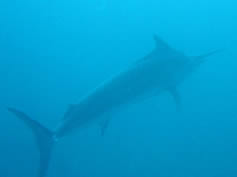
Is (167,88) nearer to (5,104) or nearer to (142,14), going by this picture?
(5,104)

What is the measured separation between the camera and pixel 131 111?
1375 cm

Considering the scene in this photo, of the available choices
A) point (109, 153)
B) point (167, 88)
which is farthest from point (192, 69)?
point (109, 153)

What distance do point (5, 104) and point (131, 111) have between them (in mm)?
5791

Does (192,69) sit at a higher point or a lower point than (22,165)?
lower

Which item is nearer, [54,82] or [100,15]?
[54,82]

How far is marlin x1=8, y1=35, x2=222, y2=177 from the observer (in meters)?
6.46

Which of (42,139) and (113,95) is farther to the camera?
(42,139)

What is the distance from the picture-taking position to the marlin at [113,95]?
21.2ft

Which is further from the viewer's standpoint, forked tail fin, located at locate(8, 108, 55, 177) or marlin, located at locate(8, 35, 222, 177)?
forked tail fin, located at locate(8, 108, 55, 177)

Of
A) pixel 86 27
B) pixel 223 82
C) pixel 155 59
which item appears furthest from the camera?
pixel 86 27

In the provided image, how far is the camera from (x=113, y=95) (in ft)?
22.0

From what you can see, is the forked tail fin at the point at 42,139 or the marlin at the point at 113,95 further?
the forked tail fin at the point at 42,139

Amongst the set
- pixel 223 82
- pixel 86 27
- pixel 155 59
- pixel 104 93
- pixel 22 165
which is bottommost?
pixel 104 93

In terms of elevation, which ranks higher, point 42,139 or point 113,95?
point 113,95
